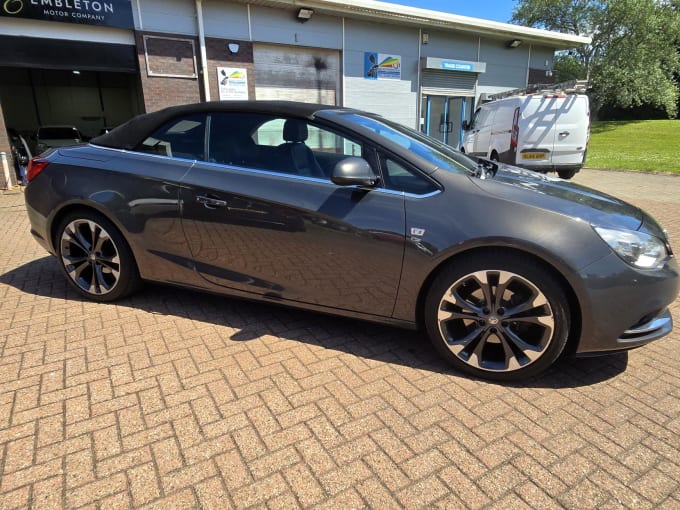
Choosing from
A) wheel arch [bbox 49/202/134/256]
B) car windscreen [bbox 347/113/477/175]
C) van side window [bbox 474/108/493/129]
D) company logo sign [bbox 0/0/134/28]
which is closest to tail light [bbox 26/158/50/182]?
wheel arch [bbox 49/202/134/256]

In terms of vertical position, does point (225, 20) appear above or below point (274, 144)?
above

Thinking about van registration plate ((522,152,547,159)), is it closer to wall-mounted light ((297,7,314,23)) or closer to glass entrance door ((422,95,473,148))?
glass entrance door ((422,95,473,148))

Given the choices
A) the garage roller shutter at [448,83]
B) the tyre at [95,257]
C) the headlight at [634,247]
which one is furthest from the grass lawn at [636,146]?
the tyre at [95,257]

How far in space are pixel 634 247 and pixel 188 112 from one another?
9.79ft

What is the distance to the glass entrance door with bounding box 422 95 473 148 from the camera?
613 inches

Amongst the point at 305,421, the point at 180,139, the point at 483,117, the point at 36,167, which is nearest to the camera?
the point at 305,421

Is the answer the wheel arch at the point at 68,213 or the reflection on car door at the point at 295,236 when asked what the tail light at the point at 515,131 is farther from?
the wheel arch at the point at 68,213

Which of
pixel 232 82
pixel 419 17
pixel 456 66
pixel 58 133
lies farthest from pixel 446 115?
pixel 58 133

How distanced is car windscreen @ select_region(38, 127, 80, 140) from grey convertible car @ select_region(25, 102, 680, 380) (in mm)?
14090

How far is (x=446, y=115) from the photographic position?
16141 millimetres

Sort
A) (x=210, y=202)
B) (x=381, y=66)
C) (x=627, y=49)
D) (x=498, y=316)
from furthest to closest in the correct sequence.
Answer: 1. (x=627, y=49)
2. (x=381, y=66)
3. (x=210, y=202)
4. (x=498, y=316)

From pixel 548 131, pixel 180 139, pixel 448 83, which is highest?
pixel 448 83

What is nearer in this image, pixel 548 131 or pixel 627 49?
pixel 548 131

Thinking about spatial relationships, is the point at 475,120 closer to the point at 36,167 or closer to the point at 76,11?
the point at 76,11
